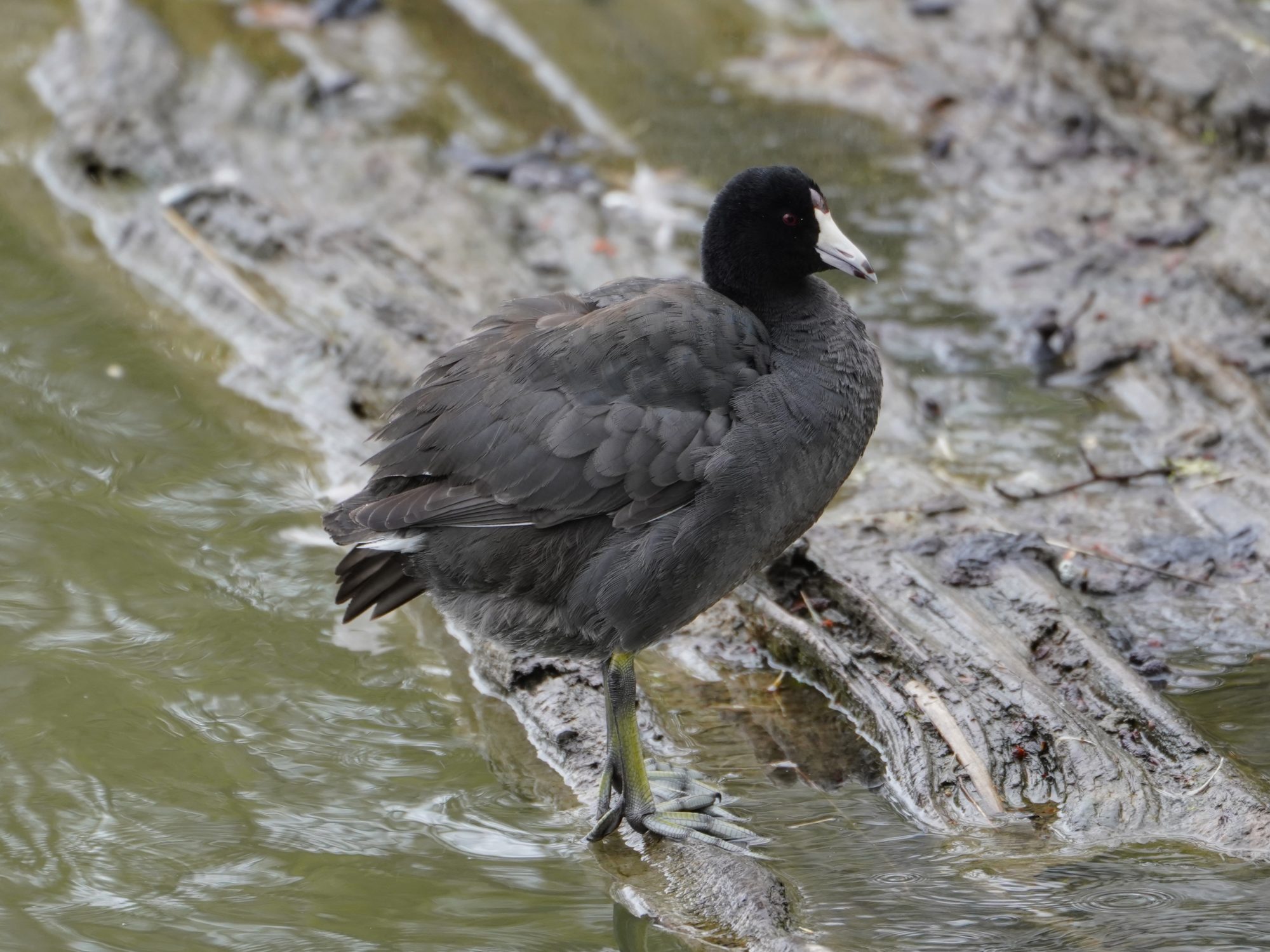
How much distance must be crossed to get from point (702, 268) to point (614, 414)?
775 millimetres

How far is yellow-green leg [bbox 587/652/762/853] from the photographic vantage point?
11.7 ft

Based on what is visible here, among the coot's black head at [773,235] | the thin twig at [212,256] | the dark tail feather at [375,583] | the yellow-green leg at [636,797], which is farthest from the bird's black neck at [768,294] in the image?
the thin twig at [212,256]

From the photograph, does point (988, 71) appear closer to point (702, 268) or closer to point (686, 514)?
point (702, 268)

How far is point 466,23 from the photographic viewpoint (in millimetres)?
8359

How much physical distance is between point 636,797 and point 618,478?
787mm

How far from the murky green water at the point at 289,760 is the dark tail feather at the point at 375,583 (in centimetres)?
38

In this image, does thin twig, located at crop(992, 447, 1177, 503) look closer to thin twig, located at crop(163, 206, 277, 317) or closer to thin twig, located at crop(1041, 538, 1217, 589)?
thin twig, located at crop(1041, 538, 1217, 589)

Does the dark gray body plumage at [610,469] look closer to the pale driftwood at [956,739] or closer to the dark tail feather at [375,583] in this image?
the dark tail feather at [375,583]

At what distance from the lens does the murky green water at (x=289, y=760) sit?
326 centimetres

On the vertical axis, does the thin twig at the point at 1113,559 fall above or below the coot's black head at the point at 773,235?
below

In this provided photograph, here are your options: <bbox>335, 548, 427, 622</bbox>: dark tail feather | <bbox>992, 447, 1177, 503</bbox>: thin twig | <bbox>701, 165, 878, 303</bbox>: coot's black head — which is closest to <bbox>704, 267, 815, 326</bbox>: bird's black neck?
<bbox>701, 165, 878, 303</bbox>: coot's black head

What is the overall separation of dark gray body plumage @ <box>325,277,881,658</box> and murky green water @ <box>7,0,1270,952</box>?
0.52 m

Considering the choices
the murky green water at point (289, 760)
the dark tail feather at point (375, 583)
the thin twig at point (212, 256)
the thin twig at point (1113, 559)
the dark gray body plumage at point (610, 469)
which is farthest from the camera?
the thin twig at point (212, 256)

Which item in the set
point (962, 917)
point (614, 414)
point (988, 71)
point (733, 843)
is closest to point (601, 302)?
point (614, 414)
